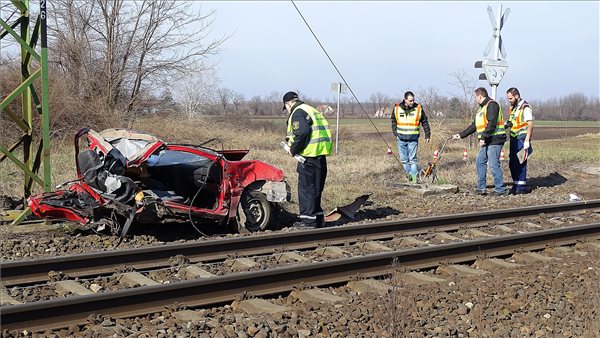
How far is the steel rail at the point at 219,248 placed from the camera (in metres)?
7.08

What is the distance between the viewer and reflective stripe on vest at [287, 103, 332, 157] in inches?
393

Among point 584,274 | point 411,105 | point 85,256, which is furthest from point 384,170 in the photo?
point 85,256

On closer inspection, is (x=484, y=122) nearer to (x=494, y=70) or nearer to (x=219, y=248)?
(x=494, y=70)

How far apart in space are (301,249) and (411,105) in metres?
6.61

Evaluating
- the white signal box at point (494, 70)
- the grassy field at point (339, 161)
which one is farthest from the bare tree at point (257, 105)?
the white signal box at point (494, 70)

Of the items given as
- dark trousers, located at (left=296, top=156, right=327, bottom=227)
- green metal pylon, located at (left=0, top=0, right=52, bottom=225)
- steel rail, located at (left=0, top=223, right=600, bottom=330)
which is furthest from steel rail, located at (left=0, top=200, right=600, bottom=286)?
green metal pylon, located at (left=0, top=0, right=52, bottom=225)

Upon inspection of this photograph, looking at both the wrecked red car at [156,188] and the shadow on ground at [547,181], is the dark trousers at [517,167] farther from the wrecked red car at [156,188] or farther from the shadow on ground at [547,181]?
the wrecked red car at [156,188]

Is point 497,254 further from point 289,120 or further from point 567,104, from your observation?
point 567,104

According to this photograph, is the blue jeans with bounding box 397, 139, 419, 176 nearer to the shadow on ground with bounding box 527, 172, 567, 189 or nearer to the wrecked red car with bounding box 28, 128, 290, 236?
the shadow on ground with bounding box 527, 172, 567, 189

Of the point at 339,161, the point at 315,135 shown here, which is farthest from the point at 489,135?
the point at 339,161

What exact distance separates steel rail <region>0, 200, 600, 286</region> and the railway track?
0.11 feet

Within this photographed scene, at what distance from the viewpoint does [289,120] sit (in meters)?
10.0

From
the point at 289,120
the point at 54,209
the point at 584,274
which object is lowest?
the point at 584,274

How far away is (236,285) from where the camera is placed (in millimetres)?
6598
